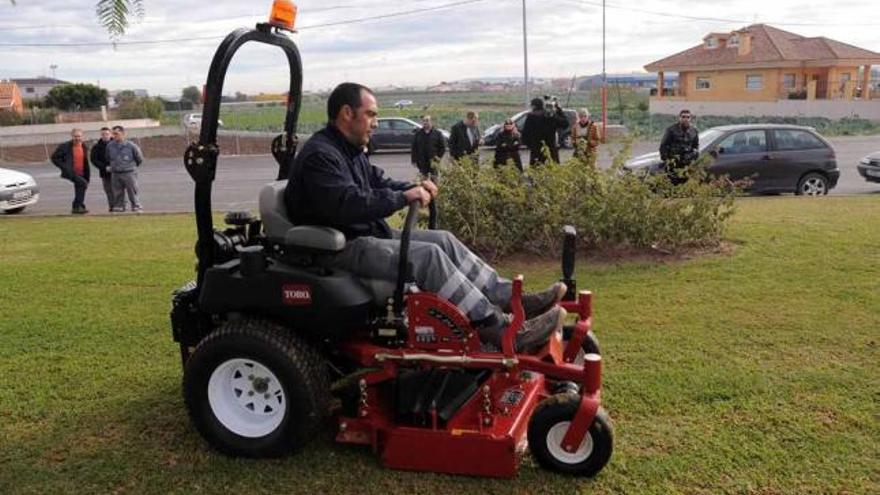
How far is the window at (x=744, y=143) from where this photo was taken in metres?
13.6

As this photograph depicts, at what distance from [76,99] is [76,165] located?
31738 millimetres

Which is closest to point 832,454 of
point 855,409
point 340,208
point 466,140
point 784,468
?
point 784,468

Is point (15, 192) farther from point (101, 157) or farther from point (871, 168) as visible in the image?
point (871, 168)

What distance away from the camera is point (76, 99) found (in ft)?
140

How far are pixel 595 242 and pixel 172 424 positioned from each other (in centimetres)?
472

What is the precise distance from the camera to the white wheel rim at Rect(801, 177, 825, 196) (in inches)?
543

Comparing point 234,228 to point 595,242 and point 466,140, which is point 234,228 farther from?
point 466,140

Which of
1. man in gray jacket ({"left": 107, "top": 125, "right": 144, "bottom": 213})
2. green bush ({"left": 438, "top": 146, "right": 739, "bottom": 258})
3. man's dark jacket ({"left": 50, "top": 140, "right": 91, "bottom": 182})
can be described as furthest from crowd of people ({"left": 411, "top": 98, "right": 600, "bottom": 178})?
man's dark jacket ({"left": 50, "top": 140, "right": 91, "bottom": 182})

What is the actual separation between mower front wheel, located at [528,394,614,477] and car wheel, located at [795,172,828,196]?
11.7m

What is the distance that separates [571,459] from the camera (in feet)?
12.0

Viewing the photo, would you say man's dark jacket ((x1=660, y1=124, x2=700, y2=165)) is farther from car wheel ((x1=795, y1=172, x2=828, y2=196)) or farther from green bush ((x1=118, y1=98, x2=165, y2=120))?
green bush ((x1=118, y1=98, x2=165, y2=120))

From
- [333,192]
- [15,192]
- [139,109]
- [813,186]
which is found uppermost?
[139,109]

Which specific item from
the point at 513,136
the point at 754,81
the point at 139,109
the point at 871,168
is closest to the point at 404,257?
the point at 513,136

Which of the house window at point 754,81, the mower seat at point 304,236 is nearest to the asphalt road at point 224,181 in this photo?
the mower seat at point 304,236
